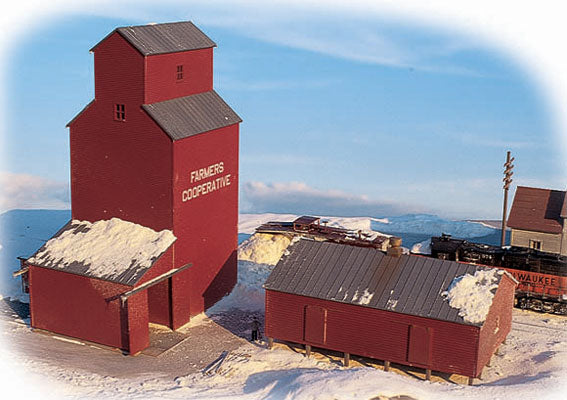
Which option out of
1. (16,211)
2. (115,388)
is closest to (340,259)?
(115,388)

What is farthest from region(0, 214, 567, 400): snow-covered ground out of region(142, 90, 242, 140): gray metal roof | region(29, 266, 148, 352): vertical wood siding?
region(142, 90, 242, 140): gray metal roof

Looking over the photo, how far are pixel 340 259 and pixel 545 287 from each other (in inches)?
524

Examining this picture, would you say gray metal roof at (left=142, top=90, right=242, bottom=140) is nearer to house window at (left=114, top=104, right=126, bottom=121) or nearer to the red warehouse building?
the red warehouse building

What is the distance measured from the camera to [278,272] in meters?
37.5

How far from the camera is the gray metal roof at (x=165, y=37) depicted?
3891cm

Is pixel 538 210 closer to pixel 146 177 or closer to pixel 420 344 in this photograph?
pixel 420 344

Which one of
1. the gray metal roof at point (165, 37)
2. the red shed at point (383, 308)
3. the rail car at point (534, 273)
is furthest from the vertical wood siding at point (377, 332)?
the gray metal roof at point (165, 37)

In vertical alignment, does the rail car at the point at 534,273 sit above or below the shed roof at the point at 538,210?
below

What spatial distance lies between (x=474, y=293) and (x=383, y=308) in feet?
12.4

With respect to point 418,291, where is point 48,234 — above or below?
Result: below

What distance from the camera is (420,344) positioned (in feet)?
113

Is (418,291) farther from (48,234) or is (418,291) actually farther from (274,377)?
(48,234)

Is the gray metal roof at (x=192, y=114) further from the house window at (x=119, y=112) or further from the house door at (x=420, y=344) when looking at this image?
the house door at (x=420, y=344)

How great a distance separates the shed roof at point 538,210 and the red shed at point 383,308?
14.0 m
